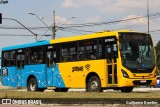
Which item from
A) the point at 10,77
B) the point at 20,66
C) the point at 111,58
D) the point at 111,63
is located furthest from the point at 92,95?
the point at 10,77

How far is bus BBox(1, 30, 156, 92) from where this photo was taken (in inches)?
894

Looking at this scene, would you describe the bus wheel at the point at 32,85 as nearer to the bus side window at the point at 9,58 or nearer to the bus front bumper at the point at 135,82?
the bus side window at the point at 9,58

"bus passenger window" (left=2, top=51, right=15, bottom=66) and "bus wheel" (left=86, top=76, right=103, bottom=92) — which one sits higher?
"bus passenger window" (left=2, top=51, right=15, bottom=66)

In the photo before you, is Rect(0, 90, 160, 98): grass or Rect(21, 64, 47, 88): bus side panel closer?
Rect(0, 90, 160, 98): grass

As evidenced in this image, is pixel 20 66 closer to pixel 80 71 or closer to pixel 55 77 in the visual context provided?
pixel 55 77

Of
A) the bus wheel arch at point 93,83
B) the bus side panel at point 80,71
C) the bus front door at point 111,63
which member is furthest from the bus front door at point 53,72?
the bus front door at point 111,63

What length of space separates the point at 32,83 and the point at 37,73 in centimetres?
101

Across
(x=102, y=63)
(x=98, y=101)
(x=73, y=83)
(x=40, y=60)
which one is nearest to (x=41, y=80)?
(x=40, y=60)

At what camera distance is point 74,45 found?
25.1m

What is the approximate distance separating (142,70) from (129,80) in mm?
963

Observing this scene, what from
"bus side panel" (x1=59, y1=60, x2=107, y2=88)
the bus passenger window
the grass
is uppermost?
the bus passenger window

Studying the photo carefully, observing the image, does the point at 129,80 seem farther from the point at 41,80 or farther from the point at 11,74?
the point at 11,74

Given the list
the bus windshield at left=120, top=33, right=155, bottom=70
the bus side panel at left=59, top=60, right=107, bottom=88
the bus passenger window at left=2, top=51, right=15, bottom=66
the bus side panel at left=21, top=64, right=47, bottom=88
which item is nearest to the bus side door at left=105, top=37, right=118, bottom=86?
the bus side panel at left=59, top=60, right=107, bottom=88

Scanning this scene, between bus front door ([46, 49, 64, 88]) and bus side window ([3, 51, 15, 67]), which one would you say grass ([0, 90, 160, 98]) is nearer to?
bus front door ([46, 49, 64, 88])
